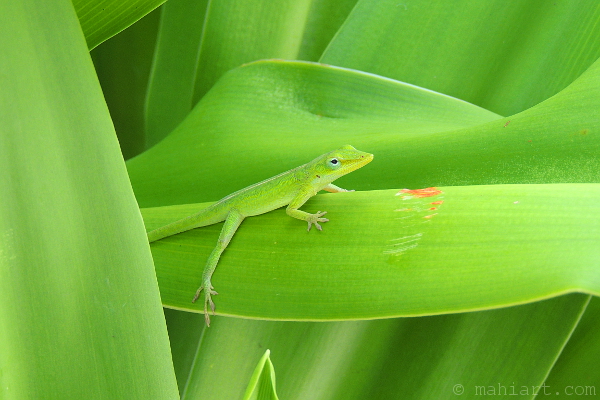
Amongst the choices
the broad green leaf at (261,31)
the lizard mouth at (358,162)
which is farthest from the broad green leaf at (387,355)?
the broad green leaf at (261,31)

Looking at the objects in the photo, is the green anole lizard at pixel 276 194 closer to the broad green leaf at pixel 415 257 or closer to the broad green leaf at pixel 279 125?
the broad green leaf at pixel 279 125

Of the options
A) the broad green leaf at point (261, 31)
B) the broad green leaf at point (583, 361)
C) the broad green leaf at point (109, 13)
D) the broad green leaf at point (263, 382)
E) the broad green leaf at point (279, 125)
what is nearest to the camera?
the broad green leaf at point (263, 382)

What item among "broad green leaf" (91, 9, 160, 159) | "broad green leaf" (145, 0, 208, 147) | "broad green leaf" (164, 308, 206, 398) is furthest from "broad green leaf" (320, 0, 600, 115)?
"broad green leaf" (164, 308, 206, 398)

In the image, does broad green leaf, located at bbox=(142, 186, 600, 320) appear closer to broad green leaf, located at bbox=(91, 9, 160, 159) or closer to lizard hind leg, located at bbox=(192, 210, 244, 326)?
lizard hind leg, located at bbox=(192, 210, 244, 326)

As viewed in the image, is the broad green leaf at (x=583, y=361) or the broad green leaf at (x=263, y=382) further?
the broad green leaf at (x=583, y=361)

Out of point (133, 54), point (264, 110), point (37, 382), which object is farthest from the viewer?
point (133, 54)

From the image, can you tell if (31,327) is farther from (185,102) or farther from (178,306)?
(185,102)

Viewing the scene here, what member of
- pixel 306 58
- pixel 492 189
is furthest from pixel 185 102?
pixel 492 189

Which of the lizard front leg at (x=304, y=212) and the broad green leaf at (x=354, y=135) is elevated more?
the broad green leaf at (x=354, y=135)
